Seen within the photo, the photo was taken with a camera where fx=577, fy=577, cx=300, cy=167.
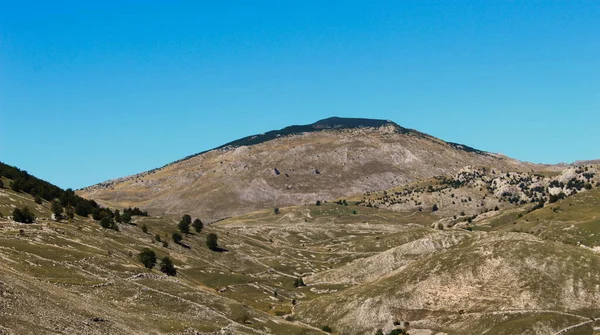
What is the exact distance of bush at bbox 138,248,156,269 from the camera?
149250 mm

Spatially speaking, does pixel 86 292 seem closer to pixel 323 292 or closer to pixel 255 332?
pixel 255 332

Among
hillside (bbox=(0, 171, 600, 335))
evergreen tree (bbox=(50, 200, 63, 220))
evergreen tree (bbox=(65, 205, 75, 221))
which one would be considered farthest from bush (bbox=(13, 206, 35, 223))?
evergreen tree (bbox=(65, 205, 75, 221))

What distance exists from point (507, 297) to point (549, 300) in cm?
1002

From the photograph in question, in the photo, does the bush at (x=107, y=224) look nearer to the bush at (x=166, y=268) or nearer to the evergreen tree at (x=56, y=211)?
the evergreen tree at (x=56, y=211)

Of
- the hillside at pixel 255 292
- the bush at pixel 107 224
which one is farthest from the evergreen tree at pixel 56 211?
the bush at pixel 107 224

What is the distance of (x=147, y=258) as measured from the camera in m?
152

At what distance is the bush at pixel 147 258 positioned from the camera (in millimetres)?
149250

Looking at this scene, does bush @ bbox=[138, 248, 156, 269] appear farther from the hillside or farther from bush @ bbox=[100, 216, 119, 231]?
bush @ bbox=[100, 216, 119, 231]

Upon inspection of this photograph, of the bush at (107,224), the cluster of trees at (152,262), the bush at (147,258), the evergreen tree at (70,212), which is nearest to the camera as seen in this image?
the bush at (147,258)

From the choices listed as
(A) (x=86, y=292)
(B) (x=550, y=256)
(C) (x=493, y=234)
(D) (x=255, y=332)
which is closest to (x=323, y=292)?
(C) (x=493, y=234)

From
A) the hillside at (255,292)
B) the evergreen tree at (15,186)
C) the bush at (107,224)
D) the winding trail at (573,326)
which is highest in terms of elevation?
the evergreen tree at (15,186)

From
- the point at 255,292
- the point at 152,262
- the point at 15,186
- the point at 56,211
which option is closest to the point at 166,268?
the point at 152,262

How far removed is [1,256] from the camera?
310ft

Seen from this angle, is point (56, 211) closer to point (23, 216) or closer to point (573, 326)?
point (23, 216)
